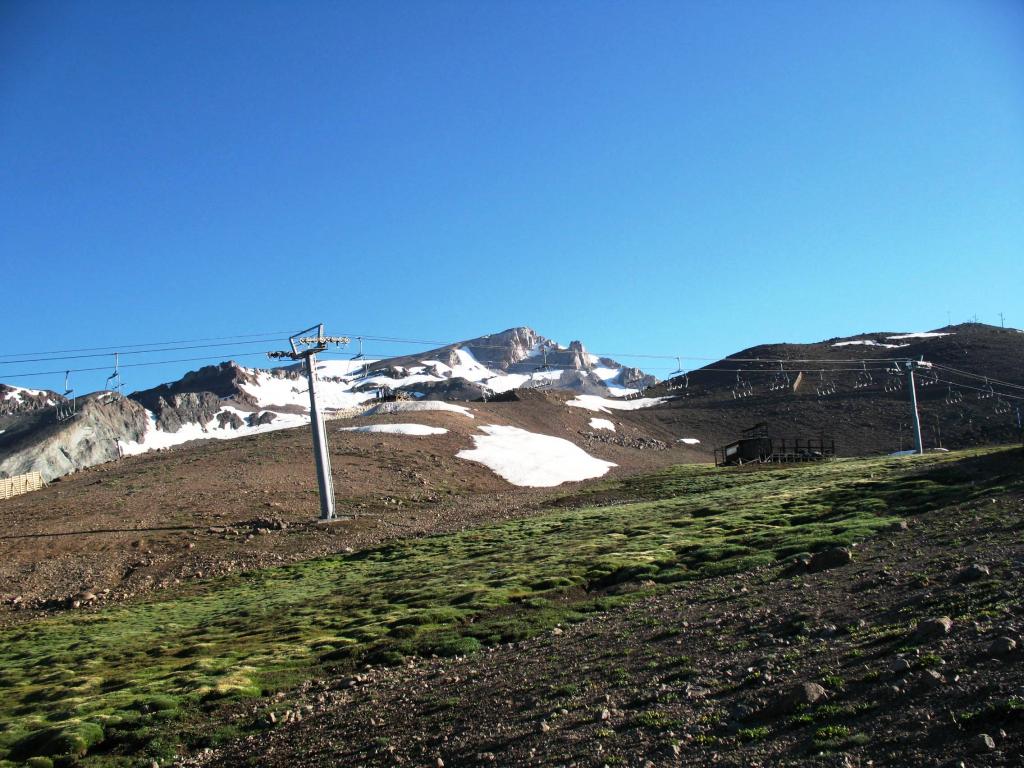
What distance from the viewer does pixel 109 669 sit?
68.3ft

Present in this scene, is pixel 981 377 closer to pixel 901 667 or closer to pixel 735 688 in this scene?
pixel 901 667

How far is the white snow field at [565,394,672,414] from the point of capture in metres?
123

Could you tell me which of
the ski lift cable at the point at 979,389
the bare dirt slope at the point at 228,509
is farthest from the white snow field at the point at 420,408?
the ski lift cable at the point at 979,389

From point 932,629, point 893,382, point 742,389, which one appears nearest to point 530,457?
point 932,629

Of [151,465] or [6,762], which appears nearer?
[6,762]

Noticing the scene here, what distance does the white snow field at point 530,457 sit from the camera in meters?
70.4

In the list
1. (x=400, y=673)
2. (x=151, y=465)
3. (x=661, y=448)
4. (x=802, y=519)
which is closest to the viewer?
(x=400, y=673)

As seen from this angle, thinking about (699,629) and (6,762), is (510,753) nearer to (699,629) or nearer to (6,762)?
(699,629)

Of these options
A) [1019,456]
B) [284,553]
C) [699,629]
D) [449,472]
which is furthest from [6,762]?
[449,472]

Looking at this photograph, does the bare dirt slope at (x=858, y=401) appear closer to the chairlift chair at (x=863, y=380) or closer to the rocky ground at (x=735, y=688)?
the chairlift chair at (x=863, y=380)

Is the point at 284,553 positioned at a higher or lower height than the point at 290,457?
lower

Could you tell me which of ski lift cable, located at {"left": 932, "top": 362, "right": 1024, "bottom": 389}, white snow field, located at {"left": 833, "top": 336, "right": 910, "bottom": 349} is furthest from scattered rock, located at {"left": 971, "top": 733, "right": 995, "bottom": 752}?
white snow field, located at {"left": 833, "top": 336, "right": 910, "bottom": 349}

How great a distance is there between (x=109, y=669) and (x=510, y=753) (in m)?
15.3

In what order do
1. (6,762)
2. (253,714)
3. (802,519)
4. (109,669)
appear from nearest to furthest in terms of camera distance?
(6,762) < (253,714) < (109,669) < (802,519)
